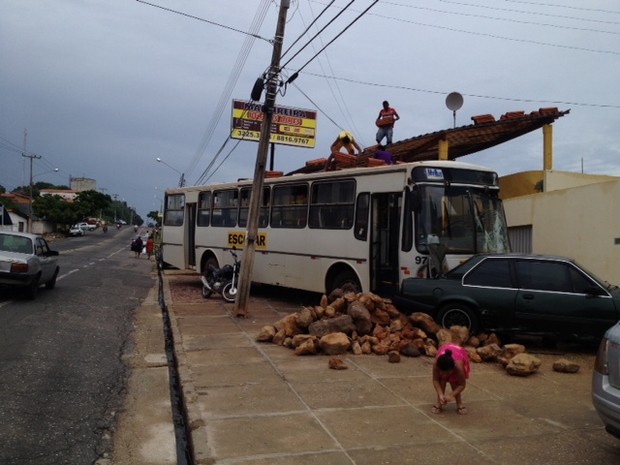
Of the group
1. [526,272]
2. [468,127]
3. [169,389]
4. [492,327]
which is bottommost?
[169,389]

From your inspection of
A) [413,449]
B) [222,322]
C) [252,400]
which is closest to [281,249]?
[222,322]

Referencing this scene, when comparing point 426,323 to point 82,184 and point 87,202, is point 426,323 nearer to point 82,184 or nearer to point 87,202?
point 87,202

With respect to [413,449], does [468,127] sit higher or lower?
higher

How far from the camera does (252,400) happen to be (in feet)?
19.7

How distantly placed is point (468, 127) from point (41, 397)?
1115 cm

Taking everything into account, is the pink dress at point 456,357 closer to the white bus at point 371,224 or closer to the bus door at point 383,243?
the white bus at point 371,224

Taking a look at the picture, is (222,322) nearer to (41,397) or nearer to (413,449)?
(41,397)

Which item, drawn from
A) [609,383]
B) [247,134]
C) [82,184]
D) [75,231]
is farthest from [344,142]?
[82,184]

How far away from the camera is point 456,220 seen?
32.1ft

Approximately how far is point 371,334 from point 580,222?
A: 20.7 feet

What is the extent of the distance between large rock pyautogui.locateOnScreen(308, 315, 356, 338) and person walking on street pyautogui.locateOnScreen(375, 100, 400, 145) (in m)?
7.60

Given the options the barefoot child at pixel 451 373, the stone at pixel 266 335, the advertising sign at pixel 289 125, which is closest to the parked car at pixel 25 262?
the stone at pixel 266 335

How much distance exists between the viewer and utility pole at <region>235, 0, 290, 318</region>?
11484 mm

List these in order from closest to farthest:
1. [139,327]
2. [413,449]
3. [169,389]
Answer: [413,449], [169,389], [139,327]
